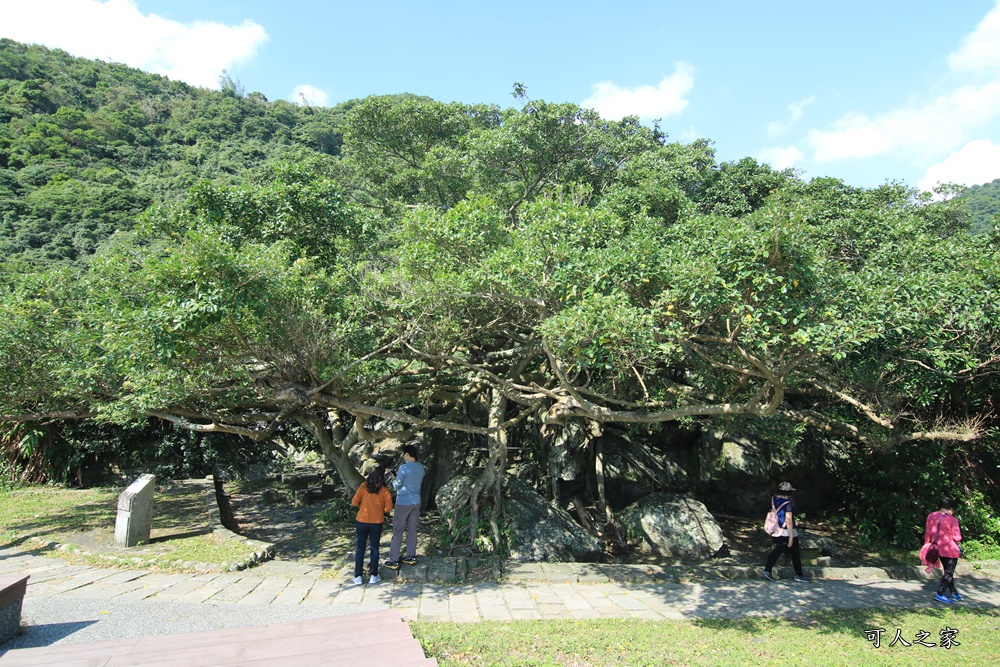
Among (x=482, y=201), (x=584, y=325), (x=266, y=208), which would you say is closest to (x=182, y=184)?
(x=266, y=208)

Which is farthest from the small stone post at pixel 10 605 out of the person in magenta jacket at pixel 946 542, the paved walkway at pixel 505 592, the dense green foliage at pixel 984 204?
the dense green foliage at pixel 984 204

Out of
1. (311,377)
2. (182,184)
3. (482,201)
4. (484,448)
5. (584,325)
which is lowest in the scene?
(484,448)

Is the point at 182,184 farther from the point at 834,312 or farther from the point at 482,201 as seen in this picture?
the point at 834,312

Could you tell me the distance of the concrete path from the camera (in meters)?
6.72

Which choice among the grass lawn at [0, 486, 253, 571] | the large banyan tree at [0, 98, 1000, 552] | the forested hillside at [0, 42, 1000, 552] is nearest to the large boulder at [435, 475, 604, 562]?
the forested hillside at [0, 42, 1000, 552]

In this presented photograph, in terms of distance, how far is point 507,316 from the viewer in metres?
10.1

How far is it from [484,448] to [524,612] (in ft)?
24.9

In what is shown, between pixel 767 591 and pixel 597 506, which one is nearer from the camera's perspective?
pixel 767 591

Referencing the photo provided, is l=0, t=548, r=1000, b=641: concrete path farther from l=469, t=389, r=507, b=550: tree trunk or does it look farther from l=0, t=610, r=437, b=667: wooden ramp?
l=469, t=389, r=507, b=550: tree trunk

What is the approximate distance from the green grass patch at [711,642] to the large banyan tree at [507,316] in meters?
2.65

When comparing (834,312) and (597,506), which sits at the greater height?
(834,312)

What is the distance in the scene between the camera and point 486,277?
25.7 ft

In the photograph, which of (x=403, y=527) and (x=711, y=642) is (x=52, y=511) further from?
(x=711, y=642)

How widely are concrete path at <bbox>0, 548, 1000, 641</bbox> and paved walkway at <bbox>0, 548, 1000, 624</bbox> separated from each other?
0.04 feet
